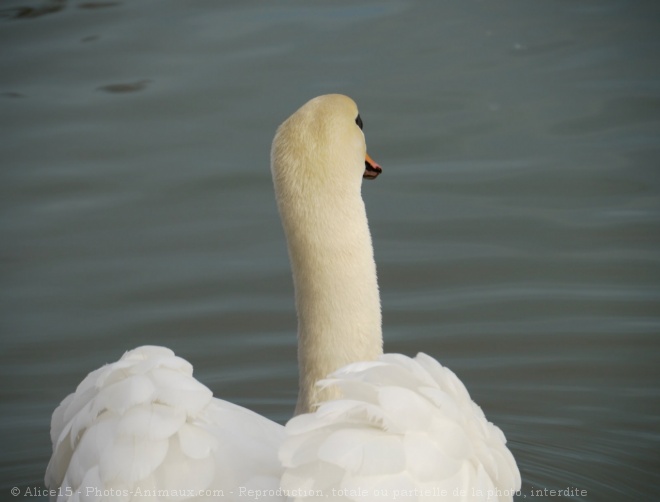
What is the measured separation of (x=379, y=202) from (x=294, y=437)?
4.14 m

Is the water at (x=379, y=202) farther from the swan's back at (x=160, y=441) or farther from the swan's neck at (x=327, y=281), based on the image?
the swan's back at (x=160, y=441)

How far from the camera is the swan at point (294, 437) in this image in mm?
2791

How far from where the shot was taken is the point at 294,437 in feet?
9.33

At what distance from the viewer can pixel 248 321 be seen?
5824 mm

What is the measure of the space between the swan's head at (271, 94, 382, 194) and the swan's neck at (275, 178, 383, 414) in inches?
1.4

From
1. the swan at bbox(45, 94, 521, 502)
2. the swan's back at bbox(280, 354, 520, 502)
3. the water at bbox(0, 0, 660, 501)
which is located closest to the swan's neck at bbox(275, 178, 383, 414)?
the swan at bbox(45, 94, 521, 502)

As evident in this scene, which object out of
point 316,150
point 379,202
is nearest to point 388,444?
point 316,150

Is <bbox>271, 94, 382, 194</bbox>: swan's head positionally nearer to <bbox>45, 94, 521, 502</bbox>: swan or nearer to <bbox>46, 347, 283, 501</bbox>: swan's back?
<bbox>45, 94, 521, 502</bbox>: swan

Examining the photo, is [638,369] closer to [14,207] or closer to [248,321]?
[248,321]

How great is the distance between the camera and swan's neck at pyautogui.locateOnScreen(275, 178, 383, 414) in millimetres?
3693

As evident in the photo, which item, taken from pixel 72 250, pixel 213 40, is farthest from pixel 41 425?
pixel 213 40

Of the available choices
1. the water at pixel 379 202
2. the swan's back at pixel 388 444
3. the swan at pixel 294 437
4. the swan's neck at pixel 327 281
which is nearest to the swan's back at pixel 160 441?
the swan at pixel 294 437

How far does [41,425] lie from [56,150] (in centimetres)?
311

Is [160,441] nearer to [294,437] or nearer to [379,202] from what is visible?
[294,437]
